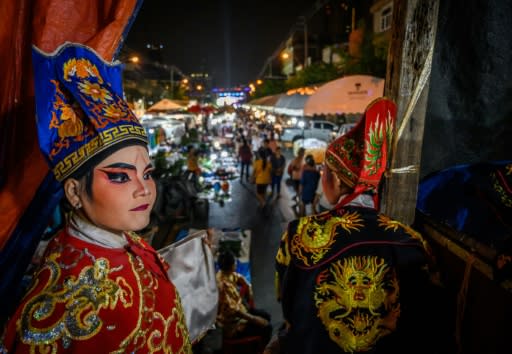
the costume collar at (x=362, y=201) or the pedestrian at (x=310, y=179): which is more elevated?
the costume collar at (x=362, y=201)

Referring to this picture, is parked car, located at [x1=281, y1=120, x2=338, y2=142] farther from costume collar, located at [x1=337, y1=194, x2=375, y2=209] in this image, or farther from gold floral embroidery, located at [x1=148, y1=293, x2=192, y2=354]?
gold floral embroidery, located at [x1=148, y1=293, x2=192, y2=354]

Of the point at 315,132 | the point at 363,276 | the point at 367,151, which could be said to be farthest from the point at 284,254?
the point at 315,132

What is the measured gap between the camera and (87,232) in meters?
1.66

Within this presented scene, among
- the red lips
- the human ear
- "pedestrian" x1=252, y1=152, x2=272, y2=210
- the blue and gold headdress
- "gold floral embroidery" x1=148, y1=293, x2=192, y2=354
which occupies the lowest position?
"pedestrian" x1=252, y1=152, x2=272, y2=210

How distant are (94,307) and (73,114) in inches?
35.5

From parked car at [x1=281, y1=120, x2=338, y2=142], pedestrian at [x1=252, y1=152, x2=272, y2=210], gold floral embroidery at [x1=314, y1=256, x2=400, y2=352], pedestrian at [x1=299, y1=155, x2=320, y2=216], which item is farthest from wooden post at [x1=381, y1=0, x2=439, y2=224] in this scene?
parked car at [x1=281, y1=120, x2=338, y2=142]

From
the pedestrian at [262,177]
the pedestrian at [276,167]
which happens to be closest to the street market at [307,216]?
the pedestrian at [262,177]

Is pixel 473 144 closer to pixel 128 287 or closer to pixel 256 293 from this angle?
pixel 128 287

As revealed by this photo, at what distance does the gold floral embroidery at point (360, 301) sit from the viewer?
216 centimetres

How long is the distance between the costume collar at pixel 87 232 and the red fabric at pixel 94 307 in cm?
3

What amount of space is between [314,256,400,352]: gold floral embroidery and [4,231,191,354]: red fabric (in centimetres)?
103

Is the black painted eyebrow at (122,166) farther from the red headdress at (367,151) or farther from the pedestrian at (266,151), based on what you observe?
the pedestrian at (266,151)

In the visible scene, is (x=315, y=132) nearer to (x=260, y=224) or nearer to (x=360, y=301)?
(x=260, y=224)

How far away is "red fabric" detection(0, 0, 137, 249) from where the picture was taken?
65.9 inches
